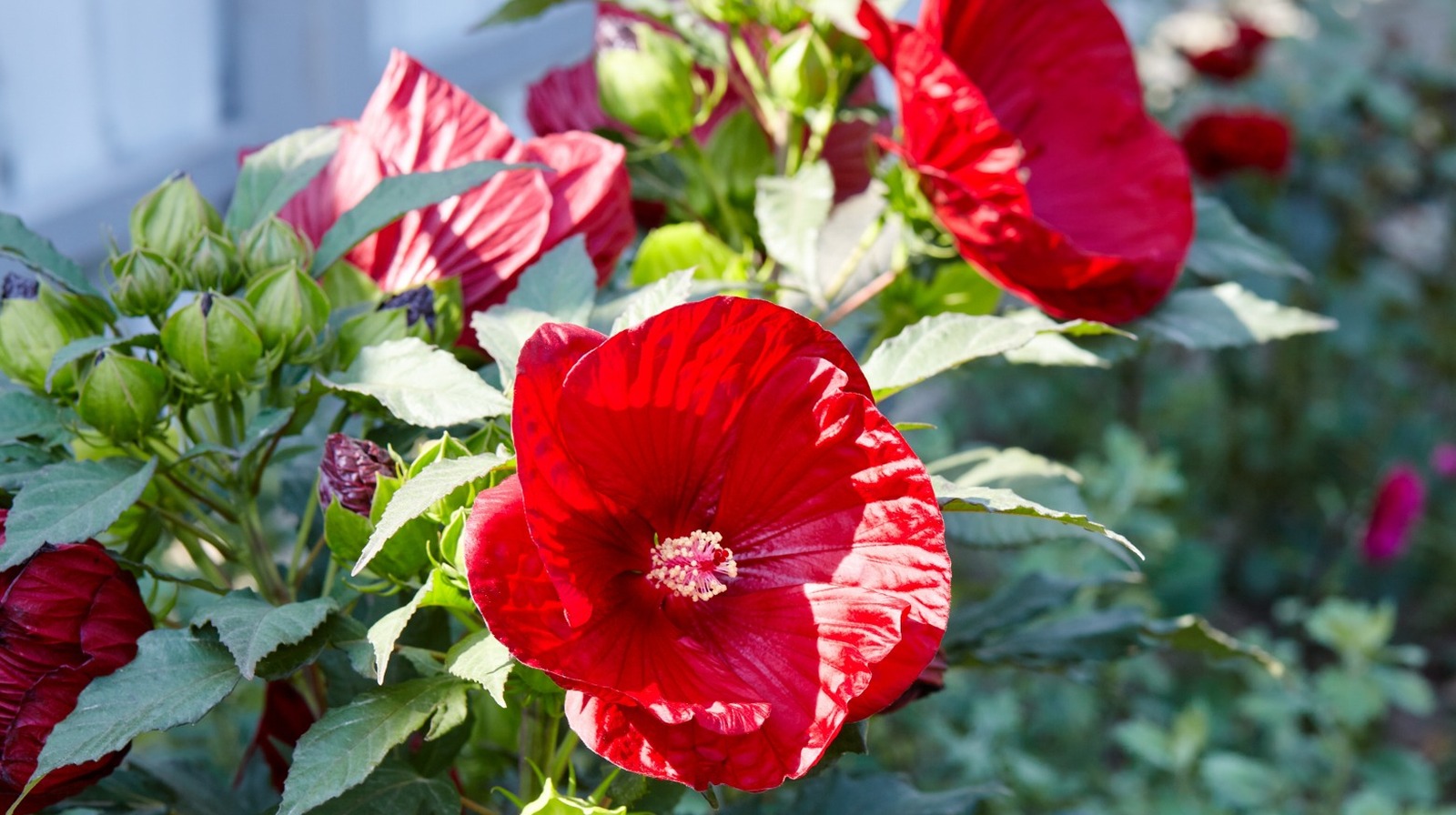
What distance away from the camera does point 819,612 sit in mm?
391

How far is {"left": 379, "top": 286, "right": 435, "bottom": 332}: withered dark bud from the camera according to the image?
48cm

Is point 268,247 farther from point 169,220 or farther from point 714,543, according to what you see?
point 714,543

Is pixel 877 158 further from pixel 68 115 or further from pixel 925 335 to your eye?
pixel 68 115

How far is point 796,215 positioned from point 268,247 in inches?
8.6

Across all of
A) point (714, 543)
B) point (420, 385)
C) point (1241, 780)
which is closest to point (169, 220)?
point (420, 385)

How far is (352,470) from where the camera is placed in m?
0.42

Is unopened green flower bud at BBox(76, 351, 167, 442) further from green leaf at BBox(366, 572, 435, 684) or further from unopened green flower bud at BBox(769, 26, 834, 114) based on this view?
unopened green flower bud at BBox(769, 26, 834, 114)

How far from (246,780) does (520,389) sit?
0.41 m

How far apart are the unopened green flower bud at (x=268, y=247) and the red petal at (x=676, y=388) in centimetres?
15

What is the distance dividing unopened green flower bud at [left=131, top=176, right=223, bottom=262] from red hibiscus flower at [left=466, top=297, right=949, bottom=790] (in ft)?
0.60

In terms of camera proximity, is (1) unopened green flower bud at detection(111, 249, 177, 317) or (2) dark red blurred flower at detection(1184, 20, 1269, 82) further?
(2) dark red blurred flower at detection(1184, 20, 1269, 82)

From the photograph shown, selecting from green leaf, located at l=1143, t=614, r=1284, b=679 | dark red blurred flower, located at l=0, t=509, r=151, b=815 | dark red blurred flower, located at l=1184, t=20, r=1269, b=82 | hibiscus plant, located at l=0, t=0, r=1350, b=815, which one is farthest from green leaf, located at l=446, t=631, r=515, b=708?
dark red blurred flower, located at l=1184, t=20, r=1269, b=82

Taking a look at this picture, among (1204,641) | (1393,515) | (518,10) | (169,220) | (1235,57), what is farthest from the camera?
(1235,57)

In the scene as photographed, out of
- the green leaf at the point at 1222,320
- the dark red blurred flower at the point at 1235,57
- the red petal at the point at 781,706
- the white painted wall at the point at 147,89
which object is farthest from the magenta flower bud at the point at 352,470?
the dark red blurred flower at the point at 1235,57
